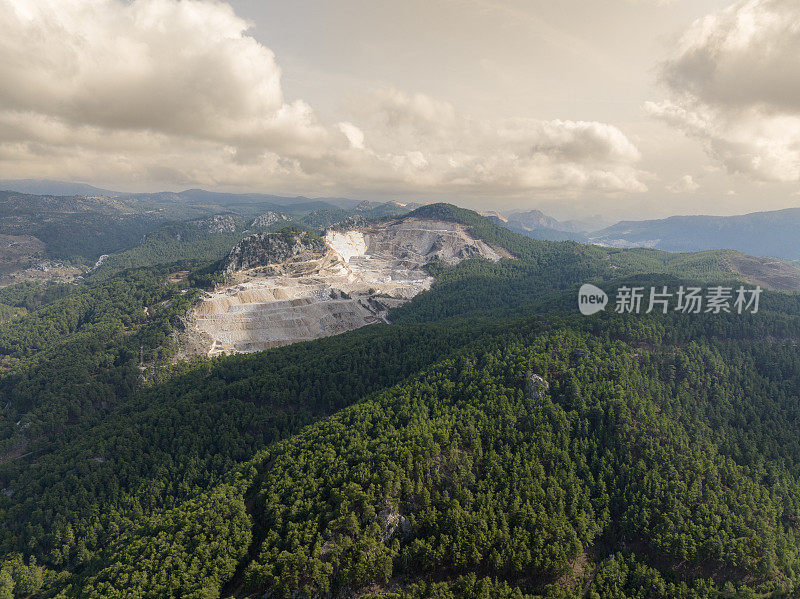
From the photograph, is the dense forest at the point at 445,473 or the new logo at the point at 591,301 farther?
the new logo at the point at 591,301

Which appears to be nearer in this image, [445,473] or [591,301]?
[445,473]

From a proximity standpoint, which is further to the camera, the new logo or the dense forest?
the new logo

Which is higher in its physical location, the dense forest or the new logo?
the new logo

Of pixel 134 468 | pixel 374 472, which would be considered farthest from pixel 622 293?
pixel 134 468

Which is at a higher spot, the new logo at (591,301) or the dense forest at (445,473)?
the new logo at (591,301)

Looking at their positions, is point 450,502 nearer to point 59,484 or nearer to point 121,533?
point 121,533

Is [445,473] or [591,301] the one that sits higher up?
[591,301]
